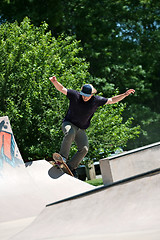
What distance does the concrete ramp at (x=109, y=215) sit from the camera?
10.3 ft

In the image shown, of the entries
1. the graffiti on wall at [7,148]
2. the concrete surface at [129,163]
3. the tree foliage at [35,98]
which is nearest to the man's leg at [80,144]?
the concrete surface at [129,163]

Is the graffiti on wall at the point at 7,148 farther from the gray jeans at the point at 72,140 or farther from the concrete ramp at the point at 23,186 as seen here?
the gray jeans at the point at 72,140

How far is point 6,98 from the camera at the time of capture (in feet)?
37.2

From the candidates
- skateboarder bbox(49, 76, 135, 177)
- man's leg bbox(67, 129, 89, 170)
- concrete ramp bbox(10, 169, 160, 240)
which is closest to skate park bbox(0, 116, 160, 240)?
concrete ramp bbox(10, 169, 160, 240)

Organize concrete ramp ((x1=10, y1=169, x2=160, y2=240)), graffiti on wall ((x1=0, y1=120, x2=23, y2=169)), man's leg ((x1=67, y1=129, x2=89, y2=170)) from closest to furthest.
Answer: concrete ramp ((x1=10, y1=169, x2=160, y2=240)) < graffiti on wall ((x1=0, y1=120, x2=23, y2=169)) < man's leg ((x1=67, y1=129, x2=89, y2=170))

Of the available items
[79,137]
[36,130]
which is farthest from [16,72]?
[79,137]

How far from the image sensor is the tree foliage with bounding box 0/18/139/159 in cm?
1096

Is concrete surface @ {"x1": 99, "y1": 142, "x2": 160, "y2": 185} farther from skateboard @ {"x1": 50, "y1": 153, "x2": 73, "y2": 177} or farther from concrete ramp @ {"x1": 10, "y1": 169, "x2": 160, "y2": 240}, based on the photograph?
concrete ramp @ {"x1": 10, "y1": 169, "x2": 160, "y2": 240}

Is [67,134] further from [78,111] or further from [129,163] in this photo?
[129,163]

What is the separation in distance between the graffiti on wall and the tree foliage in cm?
346

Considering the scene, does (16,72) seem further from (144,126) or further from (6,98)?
(144,126)

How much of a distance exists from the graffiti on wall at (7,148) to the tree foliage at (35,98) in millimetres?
3458

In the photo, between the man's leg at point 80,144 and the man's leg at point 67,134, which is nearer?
the man's leg at point 67,134

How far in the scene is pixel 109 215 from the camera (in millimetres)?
3475
